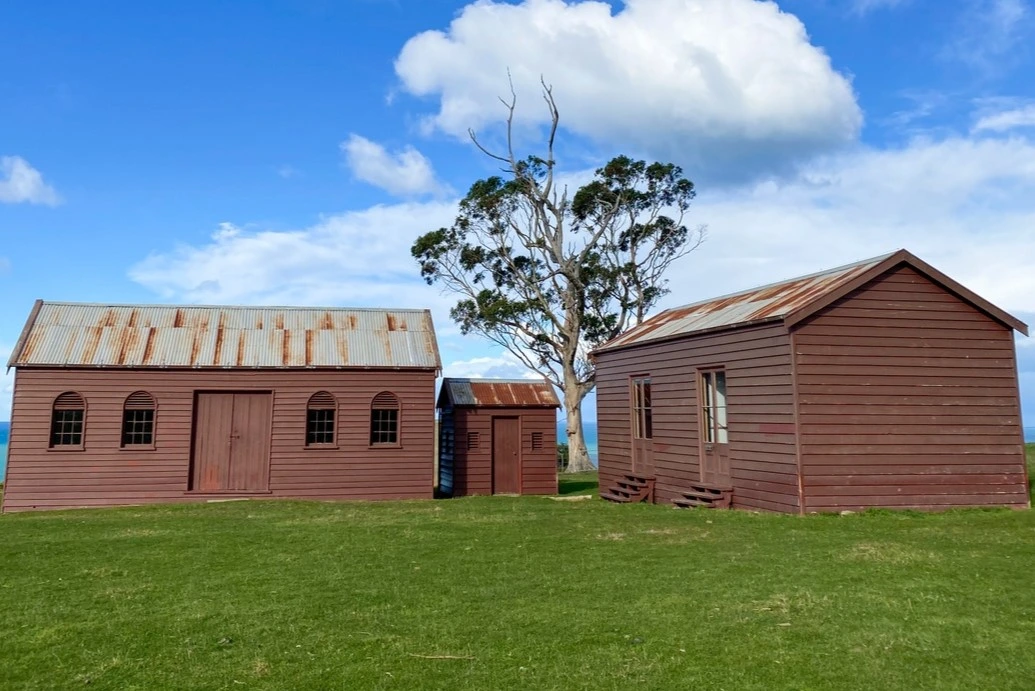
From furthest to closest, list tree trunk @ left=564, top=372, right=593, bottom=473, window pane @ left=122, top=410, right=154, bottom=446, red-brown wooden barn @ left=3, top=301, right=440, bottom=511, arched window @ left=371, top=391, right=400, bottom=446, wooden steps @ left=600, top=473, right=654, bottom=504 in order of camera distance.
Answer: tree trunk @ left=564, top=372, right=593, bottom=473 < arched window @ left=371, top=391, right=400, bottom=446 < window pane @ left=122, top=410, right=154, bottom=446 < red-brown wooden barn @ left=3, top=301, right=440, bottom=511 < wooden steps @ left=600, top=473, right=654, bottom=504

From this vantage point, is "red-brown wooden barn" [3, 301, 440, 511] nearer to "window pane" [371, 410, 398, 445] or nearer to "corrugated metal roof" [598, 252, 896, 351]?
"window pane" [371, 410, 398, 445]

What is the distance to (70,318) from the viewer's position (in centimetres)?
2055

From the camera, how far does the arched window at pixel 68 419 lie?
751 inches

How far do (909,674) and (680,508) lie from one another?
1067 centimetres

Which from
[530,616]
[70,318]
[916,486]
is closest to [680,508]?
[916,486]

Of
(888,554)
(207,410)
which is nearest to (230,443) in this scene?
(207,410)

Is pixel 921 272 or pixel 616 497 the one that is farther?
pixel 616 497

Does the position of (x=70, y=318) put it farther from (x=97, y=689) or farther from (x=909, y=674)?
(x=909, y=674)

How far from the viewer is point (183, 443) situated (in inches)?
765

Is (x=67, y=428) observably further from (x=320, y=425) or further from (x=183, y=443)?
(x=320, y=425)

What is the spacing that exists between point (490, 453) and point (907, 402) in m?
12.0

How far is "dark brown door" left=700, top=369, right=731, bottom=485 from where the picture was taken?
51.9 ft

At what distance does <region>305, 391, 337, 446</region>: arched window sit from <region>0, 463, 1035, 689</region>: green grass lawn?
7221 millimetres

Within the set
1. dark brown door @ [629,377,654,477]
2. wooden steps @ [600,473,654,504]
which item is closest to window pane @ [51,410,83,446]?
wooden steps @ [600,473,654,504]
